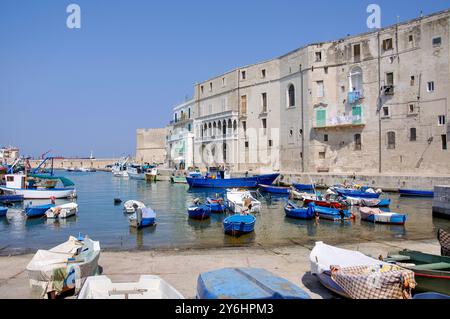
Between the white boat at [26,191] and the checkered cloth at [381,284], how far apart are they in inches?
1077

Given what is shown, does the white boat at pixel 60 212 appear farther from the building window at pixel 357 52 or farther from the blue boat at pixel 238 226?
the building window at pixel 357 52

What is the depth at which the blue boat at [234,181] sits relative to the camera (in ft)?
122

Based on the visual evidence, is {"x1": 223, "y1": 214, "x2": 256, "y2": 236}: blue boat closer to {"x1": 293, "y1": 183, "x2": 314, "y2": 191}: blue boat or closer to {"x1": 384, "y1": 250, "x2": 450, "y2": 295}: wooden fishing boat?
{"x1": 384, "y1": 250, "x2": 450, "y2": 295}: wooden fishing boat

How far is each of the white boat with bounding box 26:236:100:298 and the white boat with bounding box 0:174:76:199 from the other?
2320cm

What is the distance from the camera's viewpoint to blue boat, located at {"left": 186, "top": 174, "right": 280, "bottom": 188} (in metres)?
37.1

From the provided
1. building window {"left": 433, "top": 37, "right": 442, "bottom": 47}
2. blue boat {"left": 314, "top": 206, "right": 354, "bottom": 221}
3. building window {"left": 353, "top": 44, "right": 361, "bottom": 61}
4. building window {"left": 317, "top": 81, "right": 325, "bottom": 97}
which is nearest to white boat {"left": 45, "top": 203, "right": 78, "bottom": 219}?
blue boat {"left": 314, "top": 206, "right": 354, "bottom": 221}

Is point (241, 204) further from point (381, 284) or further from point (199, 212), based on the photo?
point (381, 284)

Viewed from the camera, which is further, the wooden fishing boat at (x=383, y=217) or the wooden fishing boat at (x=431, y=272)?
the wooden fishing boat at (x=383, y=217)

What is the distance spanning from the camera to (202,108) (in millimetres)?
55469

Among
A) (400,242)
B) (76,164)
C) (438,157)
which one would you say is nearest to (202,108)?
(438,157)

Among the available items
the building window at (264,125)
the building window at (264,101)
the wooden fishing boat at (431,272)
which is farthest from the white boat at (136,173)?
the wooden fishing boat at (431,272)

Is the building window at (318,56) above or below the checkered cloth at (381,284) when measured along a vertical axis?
above

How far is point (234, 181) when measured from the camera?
125 ft

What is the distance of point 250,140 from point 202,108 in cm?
1306
